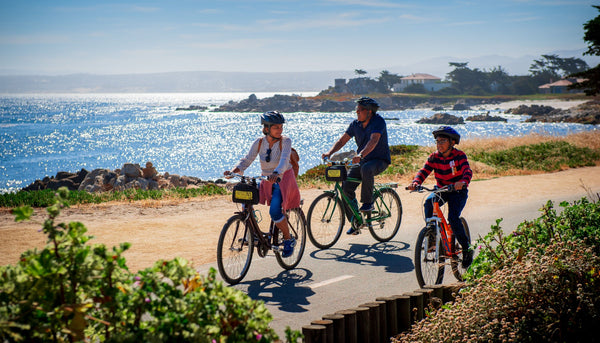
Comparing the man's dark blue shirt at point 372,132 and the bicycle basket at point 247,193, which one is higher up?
the man's dark blue shirt at point 372,132

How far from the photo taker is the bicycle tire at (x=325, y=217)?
8680 mm

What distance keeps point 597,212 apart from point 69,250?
5.52 m

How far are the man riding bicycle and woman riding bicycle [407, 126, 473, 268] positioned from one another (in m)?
1.99

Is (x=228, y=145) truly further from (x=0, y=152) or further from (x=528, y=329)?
(x=528, y=329)

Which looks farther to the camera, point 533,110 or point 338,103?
point 338,103

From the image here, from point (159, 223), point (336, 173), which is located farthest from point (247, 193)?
point (159, 223)

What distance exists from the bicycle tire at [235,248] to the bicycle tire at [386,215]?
8.84 feet

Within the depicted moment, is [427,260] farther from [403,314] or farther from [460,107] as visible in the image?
[460,107]

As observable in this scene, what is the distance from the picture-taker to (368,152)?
8.65 m

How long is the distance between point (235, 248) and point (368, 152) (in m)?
2.89

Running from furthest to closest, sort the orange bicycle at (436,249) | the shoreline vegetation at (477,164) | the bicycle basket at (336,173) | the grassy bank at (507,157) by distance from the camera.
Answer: the grassy bank at (507,157) → the shoreline vegetation at (477,164) → the bicycle basket at (336,173) → the orange bicycle at (436,249)

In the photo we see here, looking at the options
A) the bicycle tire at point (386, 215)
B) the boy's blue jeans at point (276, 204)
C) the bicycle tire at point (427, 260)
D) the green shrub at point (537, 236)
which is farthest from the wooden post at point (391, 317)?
the bicycle tire at point (386, 215)

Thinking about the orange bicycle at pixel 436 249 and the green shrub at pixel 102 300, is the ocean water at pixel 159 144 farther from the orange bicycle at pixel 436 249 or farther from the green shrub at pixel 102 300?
the green shrub at pixel 102 300

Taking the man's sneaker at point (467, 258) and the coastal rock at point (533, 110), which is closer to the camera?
the man's sneaker at point (467, 258)
